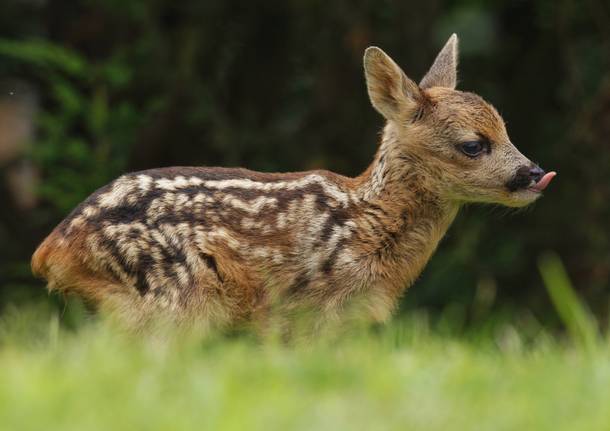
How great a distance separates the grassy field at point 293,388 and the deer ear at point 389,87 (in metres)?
2.62

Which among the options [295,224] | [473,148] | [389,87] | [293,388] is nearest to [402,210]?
[473,148]

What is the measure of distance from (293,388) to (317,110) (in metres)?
8.00

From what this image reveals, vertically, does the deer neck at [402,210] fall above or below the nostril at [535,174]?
below

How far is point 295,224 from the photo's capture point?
285 inches

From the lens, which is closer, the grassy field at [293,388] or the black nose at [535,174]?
the grassy field at [293,388]

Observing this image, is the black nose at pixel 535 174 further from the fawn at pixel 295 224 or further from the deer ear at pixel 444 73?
the deer ear at pixel 444 73

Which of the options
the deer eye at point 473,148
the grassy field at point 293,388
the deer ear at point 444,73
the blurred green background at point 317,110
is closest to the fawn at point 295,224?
the deer eye at point 473,148

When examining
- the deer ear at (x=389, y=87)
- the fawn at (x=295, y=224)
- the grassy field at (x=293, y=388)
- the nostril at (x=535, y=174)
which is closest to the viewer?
the grassy field at (x=293, y=388)

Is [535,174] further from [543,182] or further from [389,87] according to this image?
[389,87]

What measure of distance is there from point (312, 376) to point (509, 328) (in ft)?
8.18

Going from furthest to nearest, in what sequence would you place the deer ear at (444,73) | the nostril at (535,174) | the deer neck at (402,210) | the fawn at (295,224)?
1. the deer ear at (444,73)
2. the nostril at (535,174)
3. the deer neck at (402,210)
4. the fawn at (295,224)

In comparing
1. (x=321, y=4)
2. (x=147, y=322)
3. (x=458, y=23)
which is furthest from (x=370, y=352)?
(x=458, y=23)

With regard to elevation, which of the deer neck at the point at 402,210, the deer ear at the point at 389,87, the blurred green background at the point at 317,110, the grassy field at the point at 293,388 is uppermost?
the deer ear at the point at 389,87

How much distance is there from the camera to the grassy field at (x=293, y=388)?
387 centimetres
